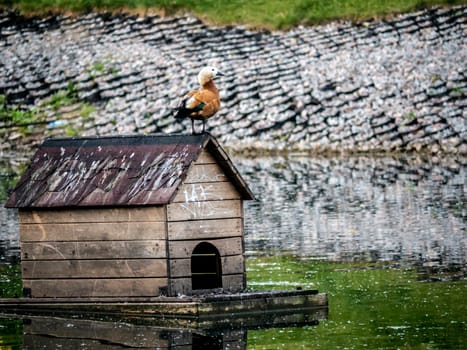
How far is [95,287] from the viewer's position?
16359 millimetres

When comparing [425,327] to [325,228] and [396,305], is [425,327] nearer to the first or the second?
[396,305]

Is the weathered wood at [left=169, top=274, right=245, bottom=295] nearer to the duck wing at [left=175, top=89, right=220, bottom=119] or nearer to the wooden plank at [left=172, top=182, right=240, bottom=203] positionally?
the wooden plank at [left=172, top=182, right=240, bottom=203]

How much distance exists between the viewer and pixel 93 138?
1703cm

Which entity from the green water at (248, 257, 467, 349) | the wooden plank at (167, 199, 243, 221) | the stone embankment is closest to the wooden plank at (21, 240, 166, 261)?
the wooden plank at (167, 199, 243, 221)

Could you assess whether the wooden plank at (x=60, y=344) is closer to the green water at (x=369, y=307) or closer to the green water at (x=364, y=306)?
the green water at (x=364, y=306)

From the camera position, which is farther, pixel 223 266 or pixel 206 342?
pixel 223 266

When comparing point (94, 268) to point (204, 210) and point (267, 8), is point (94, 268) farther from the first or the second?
point (267, 8)

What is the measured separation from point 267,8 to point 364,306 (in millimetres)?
28774

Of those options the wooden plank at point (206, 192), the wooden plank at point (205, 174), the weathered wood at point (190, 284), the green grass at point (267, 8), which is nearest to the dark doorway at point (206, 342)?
the weathered wood at point (190, 284)

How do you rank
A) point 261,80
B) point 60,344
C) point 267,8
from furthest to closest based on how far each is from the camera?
1. point 267,8
2. point 261,80
3. point 60,344

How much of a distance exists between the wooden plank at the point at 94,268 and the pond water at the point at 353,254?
727 mm

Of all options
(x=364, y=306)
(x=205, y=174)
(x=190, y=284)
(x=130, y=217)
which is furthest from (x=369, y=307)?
(x=130, y=217)

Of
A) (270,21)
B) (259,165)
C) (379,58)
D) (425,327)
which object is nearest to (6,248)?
(425,327)

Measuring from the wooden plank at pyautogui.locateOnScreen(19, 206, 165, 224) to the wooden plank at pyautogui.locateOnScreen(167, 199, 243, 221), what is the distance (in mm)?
164
